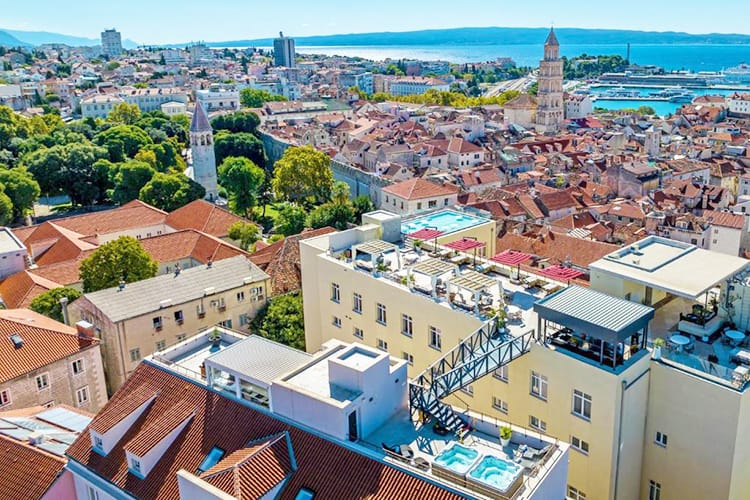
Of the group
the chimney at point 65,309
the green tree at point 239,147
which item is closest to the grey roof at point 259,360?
the chimney at point 65,309

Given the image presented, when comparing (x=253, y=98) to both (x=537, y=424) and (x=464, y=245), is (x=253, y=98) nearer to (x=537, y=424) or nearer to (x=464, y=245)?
(x=464, y=245)

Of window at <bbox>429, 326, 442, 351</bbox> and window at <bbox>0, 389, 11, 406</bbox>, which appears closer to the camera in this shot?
window at <bbox>429, 326, 442, 351</bbox>

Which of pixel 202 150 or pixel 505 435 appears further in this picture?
pixel 202 150

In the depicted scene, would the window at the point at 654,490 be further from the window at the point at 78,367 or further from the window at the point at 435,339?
the window at the point at 78,367

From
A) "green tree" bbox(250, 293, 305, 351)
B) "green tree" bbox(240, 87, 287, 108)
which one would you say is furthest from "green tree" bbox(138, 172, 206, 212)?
"green tree" bbox(240, 87, 287, 108)

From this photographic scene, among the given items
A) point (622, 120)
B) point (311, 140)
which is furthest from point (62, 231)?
point (622, 120)

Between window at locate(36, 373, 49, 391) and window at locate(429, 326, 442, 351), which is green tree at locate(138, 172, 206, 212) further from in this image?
→ window at locate(429, 326, 442, 351)

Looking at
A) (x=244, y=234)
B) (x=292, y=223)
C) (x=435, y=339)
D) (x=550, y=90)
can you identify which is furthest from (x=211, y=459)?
(x=550, y=90)
